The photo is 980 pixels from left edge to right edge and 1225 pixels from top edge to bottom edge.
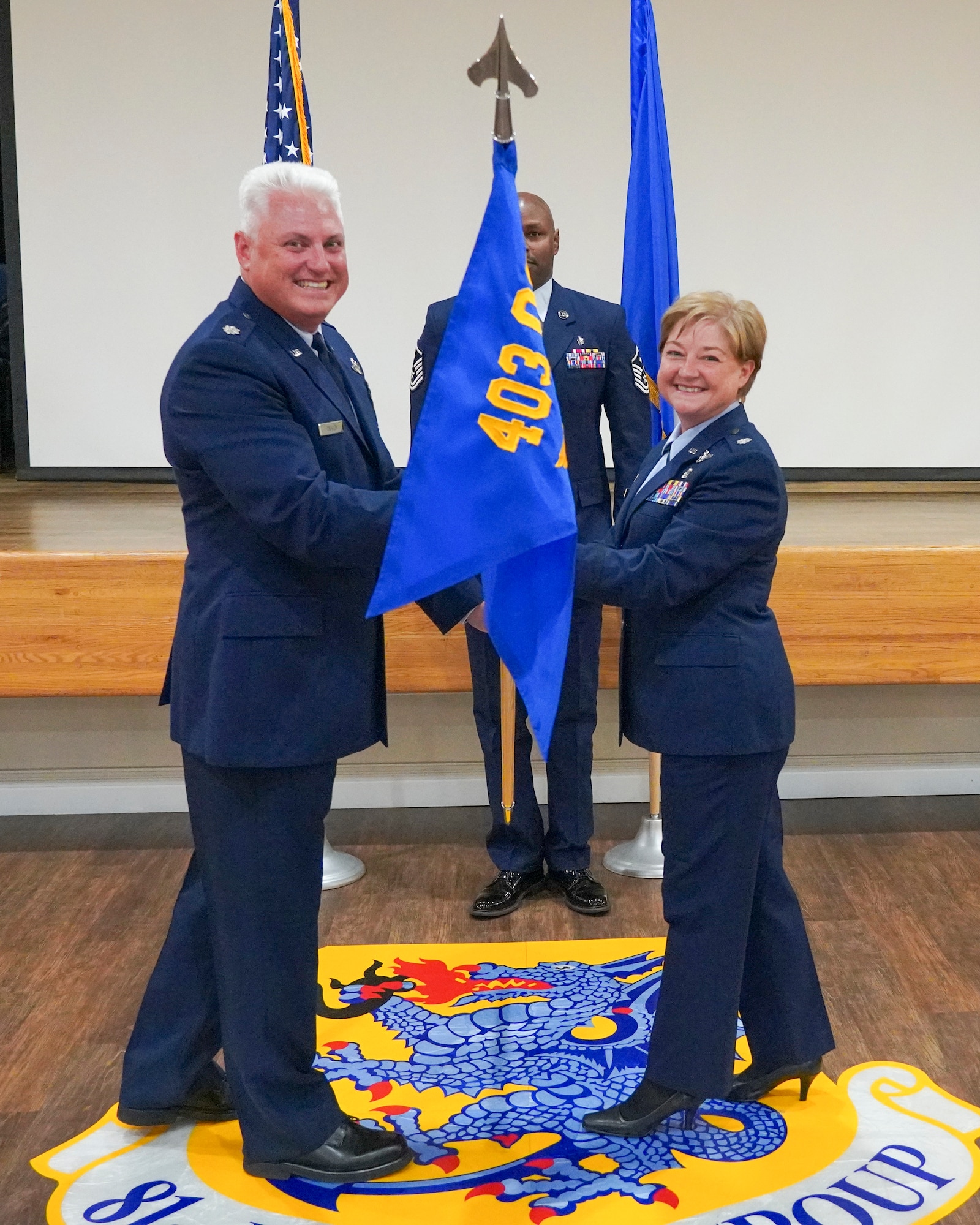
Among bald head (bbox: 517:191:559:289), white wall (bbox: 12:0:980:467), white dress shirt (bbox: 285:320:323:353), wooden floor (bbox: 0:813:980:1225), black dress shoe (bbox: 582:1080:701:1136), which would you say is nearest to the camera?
white dress shirt (bbox: 285:320:323:353)

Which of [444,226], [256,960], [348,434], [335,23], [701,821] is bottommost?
[256,960]

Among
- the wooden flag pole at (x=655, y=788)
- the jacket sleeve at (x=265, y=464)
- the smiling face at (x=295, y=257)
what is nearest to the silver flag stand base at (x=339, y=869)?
the wooden flag pole at (x=655, y=788)

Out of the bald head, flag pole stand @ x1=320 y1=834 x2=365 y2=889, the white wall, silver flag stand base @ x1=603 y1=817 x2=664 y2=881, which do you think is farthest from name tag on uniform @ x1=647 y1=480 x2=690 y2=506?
the white wall

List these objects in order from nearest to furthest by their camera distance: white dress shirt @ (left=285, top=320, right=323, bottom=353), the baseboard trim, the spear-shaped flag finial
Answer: the spear-shaped flag finial → white dress shirt @ (left=285, top=320, right=323, bottom=353) → the baseboard trim

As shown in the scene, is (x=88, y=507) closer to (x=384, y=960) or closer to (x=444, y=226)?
(x=444, y=226)

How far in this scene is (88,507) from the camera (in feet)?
12.9

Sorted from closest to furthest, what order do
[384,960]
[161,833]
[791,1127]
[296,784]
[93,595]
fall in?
1. [296,784]
2. [791,1127]
3. [384,960]
4. [93,595]
5. [161,833]

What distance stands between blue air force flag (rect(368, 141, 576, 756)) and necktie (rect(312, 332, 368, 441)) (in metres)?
0.23

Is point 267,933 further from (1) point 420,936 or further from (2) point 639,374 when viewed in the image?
(2) point 639,374

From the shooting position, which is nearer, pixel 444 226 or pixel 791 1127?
pixel 791 1127

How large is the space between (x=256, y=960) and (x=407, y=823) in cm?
173

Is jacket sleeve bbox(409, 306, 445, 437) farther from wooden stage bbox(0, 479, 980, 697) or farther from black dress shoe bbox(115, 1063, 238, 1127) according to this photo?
black dress shoe bbox(115, 1063, 238, 1127)

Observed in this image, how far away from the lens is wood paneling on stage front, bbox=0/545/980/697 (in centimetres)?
310

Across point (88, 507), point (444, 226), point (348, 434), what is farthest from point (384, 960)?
point (444, 226)
